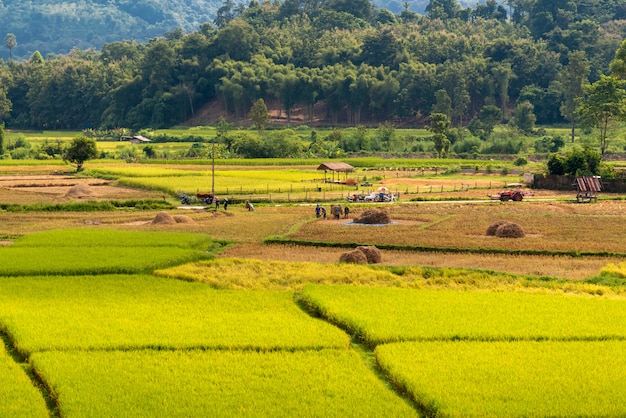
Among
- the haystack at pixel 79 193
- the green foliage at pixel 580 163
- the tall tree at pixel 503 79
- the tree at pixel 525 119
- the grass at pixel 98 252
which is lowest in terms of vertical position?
the haystack at pixel 79 193

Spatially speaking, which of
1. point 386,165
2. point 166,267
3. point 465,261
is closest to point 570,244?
point 465,261

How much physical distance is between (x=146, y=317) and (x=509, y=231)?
2375 cm

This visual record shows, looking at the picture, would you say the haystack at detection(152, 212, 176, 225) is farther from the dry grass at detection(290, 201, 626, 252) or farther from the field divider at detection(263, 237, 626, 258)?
the field divider at detection(263, 237, 626, 258)

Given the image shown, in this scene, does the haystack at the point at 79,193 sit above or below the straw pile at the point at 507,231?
below

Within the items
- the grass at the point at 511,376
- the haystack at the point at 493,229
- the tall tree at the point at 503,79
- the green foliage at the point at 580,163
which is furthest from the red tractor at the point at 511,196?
the tall tree at the point at 503,79

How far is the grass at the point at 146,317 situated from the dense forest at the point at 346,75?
103752mm

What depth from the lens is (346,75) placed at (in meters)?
147

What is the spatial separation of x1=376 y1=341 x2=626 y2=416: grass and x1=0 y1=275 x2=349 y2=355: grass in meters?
2.69

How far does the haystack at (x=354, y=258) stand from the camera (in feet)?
119

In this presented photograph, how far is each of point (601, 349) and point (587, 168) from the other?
50611 mm

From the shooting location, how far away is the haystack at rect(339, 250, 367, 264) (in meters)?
36.3

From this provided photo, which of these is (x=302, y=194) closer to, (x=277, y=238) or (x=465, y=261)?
(x=277, y=238)

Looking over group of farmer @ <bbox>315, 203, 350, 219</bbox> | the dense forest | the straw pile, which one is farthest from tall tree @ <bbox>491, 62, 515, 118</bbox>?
the straw pile

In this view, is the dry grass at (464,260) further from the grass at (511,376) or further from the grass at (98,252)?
the grass at (511,376)
